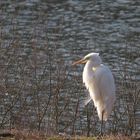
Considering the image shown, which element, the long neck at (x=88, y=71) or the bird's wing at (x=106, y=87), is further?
the long neck at (x=88, y=71)

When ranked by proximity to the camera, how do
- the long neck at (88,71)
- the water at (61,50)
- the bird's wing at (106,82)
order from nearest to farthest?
the bird's wing at (106,82) < the long neck at (88,71) < the water at (61,50)

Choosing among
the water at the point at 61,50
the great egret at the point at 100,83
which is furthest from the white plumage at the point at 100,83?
the water at the point at 61,50

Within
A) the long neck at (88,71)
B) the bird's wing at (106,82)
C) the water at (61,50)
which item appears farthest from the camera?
the water at (61,50)

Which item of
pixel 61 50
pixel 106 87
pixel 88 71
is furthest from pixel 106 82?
pixel 61 50

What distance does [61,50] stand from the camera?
19.2 meters

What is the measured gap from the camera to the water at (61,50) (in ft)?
41.2

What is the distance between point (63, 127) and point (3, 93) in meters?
1.82

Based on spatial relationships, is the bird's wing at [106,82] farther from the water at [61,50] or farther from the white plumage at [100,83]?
the water at [61,50]

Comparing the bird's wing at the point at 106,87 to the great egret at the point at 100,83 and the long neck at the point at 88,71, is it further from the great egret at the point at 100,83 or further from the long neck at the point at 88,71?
the long neck at the point at 88,71

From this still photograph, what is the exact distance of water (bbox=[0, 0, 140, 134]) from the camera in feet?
41.2

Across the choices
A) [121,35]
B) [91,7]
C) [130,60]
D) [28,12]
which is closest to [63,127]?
[130,60]

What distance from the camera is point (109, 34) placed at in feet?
72.1

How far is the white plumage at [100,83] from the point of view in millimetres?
10875

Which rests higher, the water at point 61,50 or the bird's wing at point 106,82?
the bird's wing at point 106,82
